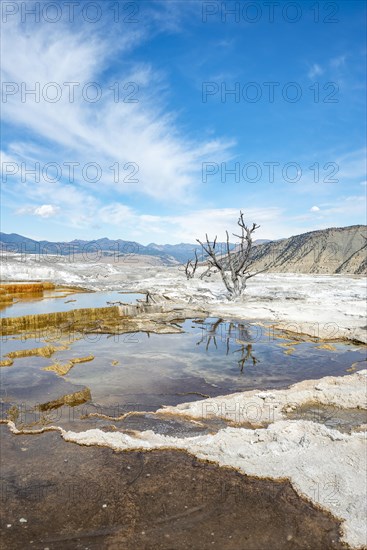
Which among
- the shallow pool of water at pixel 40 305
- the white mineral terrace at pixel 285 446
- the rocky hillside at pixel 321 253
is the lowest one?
the white mineral terrace at pixel 285 446

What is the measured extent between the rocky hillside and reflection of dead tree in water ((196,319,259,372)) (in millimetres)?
60732

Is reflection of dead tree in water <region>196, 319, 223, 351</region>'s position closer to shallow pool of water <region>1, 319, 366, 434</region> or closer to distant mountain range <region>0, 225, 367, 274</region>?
shallow pool of water <region>1, 319, 366, 434</region>

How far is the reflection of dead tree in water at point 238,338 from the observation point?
9.17m

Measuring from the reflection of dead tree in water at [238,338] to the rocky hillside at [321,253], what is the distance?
199ft

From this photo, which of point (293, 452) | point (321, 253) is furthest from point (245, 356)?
point (321, 253)

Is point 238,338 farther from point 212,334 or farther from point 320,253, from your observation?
point 320,253

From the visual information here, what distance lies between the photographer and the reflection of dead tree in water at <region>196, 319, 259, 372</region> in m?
9.17

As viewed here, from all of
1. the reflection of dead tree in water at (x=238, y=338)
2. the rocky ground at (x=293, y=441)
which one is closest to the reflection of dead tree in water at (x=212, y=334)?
the reflection of dead tree in water at (x=238, y=338)

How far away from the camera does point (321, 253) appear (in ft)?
274

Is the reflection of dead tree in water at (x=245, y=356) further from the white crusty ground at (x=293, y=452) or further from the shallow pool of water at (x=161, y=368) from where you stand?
the white crusty ground at (x=293, y=452)

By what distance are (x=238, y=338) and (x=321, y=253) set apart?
256 feet

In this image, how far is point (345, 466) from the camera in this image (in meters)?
3.98

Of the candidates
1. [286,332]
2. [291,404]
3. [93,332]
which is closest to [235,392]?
[291,404]

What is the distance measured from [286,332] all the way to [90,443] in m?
8.93
